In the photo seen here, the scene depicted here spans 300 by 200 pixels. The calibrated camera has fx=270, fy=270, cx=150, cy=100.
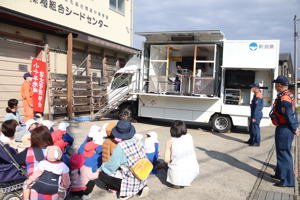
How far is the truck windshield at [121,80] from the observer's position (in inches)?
468

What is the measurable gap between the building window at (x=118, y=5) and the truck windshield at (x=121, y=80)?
16.1ft

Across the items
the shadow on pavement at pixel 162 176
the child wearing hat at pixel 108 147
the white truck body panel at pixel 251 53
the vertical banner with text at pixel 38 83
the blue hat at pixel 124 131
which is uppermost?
the white truck body panel at pixel 251 53

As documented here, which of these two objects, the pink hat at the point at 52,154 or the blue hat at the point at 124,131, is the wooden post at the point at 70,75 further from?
the pink hat at the point at 52,154

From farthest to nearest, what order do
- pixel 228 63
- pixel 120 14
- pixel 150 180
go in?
pixel 120 14
pixel 228 63
pixel 150 180

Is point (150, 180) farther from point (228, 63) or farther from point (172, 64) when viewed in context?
point (172, 64)

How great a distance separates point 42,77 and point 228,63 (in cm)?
678

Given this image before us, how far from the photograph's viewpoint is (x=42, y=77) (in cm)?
1009

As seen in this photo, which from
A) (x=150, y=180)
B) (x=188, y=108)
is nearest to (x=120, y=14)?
(x=188, y=108)

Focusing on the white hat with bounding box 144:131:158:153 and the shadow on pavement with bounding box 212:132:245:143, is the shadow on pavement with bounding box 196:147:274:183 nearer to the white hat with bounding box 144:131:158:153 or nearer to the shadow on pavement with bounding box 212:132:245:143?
the shadow on pavement with bounding box 212:132:245:143

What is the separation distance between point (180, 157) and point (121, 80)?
8.45 m

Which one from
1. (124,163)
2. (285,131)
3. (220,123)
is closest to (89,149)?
(124,163)

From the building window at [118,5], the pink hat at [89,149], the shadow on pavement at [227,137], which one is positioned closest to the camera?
the pink hat at [89,149]

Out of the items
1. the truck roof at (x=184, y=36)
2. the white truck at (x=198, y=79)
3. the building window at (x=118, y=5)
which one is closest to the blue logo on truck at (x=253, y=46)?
the white truck at (x=198, y=79)

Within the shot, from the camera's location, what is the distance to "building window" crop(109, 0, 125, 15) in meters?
15.0
